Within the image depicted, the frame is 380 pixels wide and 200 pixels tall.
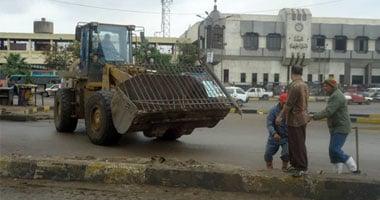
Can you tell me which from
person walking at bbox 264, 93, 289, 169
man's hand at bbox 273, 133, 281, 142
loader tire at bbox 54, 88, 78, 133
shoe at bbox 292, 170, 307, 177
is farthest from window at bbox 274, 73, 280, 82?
shoe at bbox 292, 170, 307, 177

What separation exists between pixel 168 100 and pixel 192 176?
3.79 metres

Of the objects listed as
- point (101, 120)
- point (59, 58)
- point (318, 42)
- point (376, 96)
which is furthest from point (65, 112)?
point (318, 42)

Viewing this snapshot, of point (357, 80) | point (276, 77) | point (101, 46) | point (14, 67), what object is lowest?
point (357, 80)

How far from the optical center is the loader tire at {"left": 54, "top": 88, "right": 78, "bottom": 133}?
43.9 ft

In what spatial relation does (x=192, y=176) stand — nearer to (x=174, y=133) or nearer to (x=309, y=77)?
(x=174, y=133)

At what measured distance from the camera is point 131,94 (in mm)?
9969

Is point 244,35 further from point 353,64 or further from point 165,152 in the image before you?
point 165,152

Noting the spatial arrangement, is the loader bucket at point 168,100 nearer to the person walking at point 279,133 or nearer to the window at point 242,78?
the person walking at point 279,133

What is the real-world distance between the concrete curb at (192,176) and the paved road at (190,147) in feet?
6.60

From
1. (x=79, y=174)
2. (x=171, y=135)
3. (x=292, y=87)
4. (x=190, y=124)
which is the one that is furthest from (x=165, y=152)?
(x=292, y=87)

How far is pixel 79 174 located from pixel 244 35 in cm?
5759

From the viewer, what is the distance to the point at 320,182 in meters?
6.11

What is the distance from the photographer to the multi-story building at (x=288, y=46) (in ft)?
203

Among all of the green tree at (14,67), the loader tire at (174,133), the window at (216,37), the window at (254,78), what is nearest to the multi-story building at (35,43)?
the green tree at (14,67)
